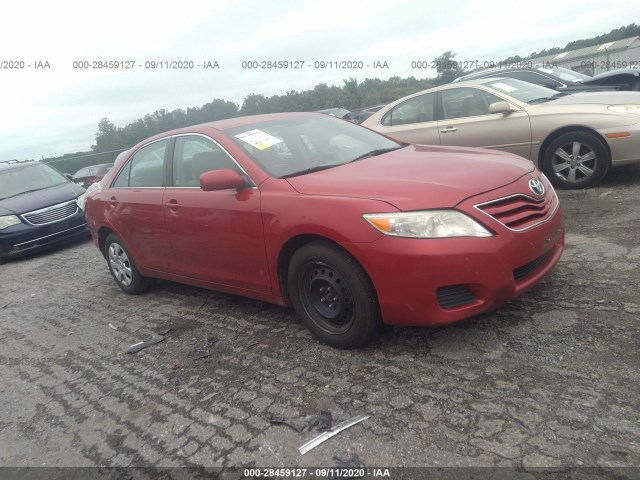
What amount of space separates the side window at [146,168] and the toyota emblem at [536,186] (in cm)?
299

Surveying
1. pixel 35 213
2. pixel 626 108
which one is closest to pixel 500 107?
pixel 626 108

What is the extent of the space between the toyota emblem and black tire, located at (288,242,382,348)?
1.25m

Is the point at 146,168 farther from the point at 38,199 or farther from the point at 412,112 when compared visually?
the point at 38,199

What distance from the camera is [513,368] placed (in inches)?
110

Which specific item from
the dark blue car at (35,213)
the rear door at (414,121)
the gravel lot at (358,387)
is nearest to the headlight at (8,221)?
the dark blue car at (35,213)

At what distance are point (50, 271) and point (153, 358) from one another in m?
4.35

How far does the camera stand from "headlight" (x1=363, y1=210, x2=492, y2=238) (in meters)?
2.82

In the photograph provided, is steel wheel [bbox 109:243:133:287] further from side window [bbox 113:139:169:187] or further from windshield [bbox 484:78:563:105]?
windshield [bbox 484:78:563:105]

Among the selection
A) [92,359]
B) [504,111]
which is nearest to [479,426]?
[92,359]

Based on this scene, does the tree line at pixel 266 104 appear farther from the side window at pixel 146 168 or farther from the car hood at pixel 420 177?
the car hood at pixel 420 177

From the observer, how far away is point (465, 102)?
22.6 ft

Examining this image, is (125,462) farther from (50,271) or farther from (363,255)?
(50,271)

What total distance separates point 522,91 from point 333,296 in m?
5.14

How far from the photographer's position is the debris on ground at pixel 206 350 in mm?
3633
